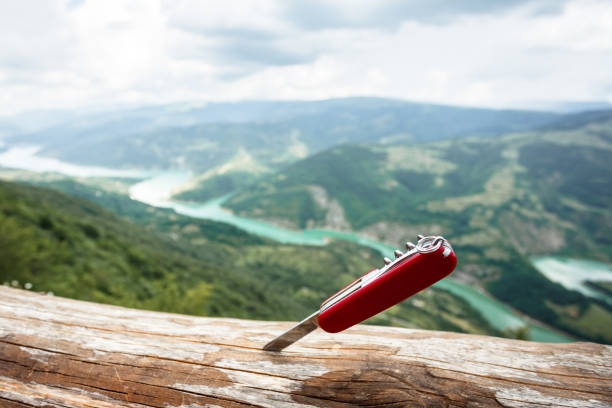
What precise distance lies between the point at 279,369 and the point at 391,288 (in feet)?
4.87

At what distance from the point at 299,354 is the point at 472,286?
169358mm

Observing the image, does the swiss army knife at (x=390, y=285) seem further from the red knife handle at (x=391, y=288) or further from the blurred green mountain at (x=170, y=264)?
the blurred green mountain at (x=170, y=264)

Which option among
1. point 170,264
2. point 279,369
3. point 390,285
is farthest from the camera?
point 170,264

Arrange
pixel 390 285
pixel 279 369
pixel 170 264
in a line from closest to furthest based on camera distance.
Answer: pixel 390 285 < pixel 279 369 < pixel 170 264

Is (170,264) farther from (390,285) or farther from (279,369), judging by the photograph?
(390,285)

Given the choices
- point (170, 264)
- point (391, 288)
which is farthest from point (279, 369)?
point (170, 264)

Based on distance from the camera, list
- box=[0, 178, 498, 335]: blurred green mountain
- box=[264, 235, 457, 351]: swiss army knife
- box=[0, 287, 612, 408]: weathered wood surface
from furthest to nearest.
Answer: box=[0, 178, 498, 335]: blurred green mountain < box=[0, 287, 612, 408]: weathered wood surface < box=[264, 235, 457, 351]: swiss army knife

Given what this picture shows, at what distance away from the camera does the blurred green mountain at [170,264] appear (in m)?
16.6

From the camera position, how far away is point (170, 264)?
4428 centimetres

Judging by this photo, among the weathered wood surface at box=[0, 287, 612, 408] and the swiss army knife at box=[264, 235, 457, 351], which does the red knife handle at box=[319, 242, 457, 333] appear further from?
the weathered wood surface at box=[0, 287, 612, 408]

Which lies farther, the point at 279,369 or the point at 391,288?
the point at 279,369

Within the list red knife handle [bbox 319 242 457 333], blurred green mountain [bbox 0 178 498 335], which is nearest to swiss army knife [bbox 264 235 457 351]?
red knife handle [bbox 319 242 457 333]

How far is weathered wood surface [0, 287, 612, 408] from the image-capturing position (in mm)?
2605

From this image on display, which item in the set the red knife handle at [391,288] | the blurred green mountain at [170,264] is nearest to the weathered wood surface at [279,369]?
the red knife handle at [391,288]
